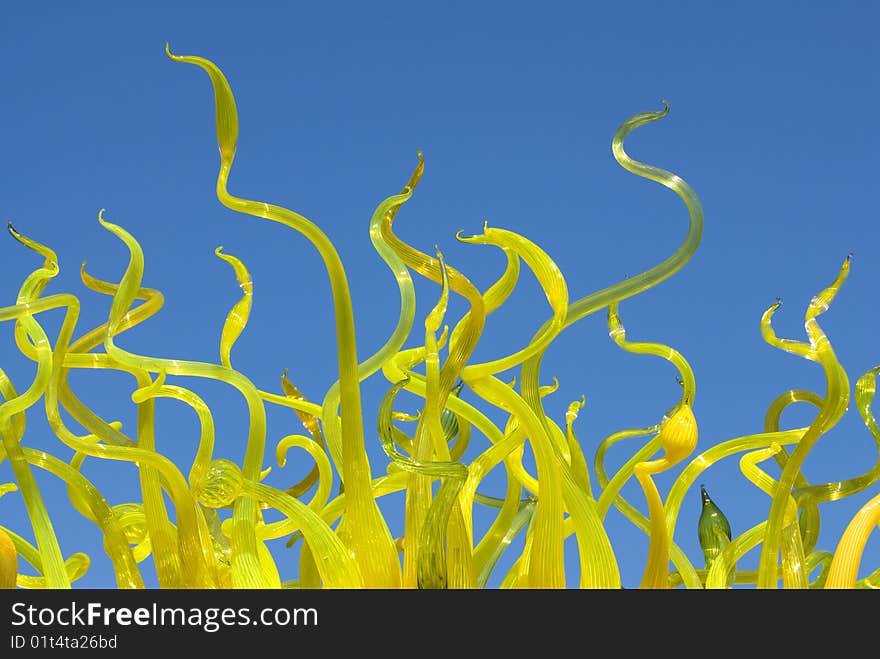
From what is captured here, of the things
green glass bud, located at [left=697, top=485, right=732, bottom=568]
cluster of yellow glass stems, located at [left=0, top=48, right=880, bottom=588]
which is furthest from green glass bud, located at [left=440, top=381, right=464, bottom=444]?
green glass bud, located at [left=697, top=485, right=732, bottom=568]

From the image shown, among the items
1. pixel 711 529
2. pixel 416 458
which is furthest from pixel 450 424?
pixel 711 529

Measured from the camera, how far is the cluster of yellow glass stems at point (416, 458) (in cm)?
468

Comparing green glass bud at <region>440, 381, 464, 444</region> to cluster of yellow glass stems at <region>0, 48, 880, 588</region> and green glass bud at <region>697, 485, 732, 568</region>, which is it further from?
green glass bud at <region>697, 485, 732, 568</region>

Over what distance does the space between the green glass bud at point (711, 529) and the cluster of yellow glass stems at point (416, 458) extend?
11mm

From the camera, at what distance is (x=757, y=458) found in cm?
585

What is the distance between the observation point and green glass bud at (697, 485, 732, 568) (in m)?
6.07

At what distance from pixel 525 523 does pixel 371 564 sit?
5.67 feet

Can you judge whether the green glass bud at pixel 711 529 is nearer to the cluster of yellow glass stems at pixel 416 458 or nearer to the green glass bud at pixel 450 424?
the cluster of yellow glass stems at pixel 416 458

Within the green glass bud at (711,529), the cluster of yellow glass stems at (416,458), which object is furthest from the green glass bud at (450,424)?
the green glass bud at (711,529)

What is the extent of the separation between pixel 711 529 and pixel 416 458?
219 centimetres

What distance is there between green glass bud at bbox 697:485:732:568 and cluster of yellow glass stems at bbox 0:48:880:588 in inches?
0.4
